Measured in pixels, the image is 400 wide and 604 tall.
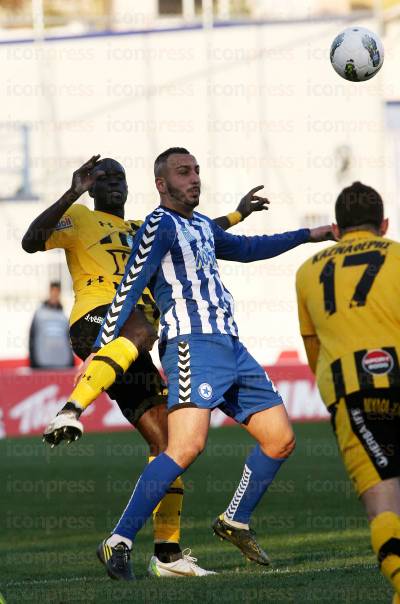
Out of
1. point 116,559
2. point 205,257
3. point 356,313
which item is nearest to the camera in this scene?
point 356,313

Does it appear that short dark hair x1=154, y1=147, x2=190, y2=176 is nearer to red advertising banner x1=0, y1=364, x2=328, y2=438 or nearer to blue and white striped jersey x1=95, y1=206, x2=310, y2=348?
blue and white striped jersey x1=95, y1=206, x2=310, y2=348

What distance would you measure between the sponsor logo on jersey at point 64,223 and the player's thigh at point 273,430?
5.75 feet

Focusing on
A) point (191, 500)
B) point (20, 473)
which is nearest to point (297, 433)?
point (20, 473)

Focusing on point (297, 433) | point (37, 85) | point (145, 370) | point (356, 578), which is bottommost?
point (297, 433)

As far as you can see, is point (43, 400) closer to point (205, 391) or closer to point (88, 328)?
point (88, 328)

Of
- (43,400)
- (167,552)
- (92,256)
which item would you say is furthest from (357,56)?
(43,400)

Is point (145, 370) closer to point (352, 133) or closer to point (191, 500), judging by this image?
point (191, 500)

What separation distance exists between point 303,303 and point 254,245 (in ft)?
7.60

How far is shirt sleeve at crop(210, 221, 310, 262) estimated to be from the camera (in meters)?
8.24

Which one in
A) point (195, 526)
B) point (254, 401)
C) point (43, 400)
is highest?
point (254, 401)

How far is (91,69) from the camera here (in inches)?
1244

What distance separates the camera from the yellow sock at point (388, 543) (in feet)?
18.1

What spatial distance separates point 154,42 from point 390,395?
87.7ft

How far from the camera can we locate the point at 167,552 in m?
8.00
